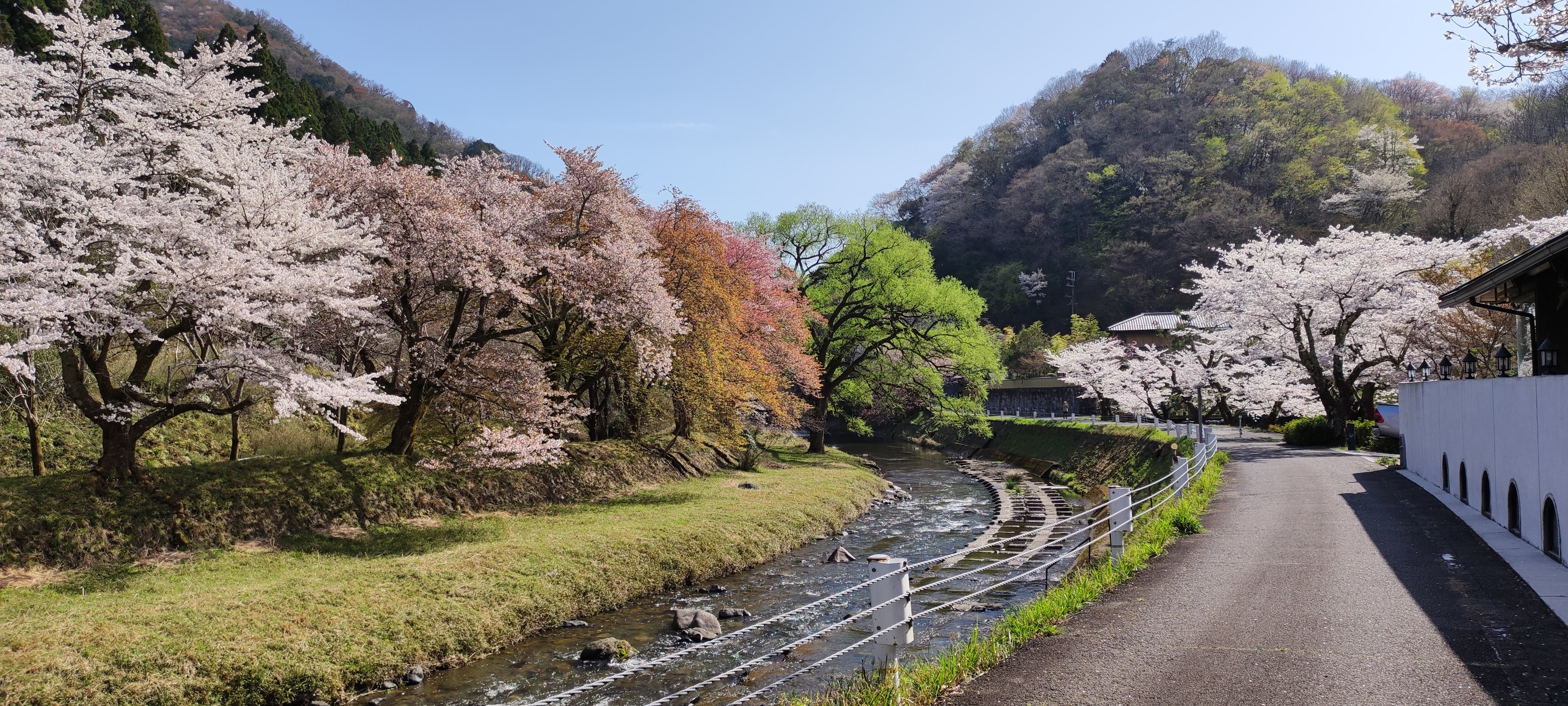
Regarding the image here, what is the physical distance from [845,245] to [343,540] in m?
26.4

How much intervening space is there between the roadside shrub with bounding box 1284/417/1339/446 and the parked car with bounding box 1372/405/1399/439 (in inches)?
75.4

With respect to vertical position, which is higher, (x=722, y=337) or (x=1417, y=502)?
(x=722, y=337)

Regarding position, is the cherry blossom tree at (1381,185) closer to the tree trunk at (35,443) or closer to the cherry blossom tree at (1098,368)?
the cherry blossom tree at (1098,368)

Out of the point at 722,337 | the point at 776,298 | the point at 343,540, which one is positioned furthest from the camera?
the point at 776,298

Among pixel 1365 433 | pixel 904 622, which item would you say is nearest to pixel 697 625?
pixel 904 622

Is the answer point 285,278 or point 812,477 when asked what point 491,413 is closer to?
point 285,278

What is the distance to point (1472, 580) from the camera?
9.34m

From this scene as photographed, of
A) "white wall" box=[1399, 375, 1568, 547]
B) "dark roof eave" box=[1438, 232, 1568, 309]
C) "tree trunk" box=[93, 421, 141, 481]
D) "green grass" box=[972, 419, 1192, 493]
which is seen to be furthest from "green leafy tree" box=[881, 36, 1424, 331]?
"tree trunk" box=[93, 421, 141, 481]

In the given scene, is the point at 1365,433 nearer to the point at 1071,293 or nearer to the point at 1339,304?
the point at 1339,304

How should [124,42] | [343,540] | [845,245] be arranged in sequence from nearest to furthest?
[343,540] → [124,42] → [845,245]

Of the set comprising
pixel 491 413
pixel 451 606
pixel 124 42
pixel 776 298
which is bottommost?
pixel 451 606

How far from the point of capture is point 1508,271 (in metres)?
12.5

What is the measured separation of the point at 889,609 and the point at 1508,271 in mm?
12153

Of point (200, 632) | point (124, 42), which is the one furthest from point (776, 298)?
point (124, 42)
